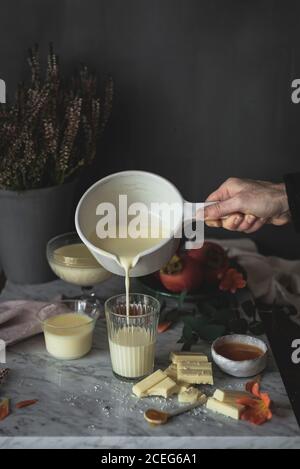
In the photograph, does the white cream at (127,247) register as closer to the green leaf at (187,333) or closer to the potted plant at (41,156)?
the green leaf at (187,333)

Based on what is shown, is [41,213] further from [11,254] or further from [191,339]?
[191,339]

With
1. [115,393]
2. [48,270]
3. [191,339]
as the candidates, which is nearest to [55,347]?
[115,393]

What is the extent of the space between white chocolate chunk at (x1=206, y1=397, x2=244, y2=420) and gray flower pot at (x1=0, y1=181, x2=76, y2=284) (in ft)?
2.42

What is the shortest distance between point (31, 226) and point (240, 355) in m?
0.68

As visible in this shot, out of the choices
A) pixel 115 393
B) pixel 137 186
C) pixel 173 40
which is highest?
pixel 173 40

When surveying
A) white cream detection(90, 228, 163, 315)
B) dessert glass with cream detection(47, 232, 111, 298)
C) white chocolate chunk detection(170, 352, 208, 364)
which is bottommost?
white chocolate chunk detection(170, 352, 208, 364)

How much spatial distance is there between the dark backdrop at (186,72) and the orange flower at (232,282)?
15.9 inches

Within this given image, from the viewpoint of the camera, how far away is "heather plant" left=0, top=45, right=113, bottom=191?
1.75 m

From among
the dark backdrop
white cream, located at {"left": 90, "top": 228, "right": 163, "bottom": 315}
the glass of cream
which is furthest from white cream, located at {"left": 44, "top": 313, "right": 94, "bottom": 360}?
the dark backdrop

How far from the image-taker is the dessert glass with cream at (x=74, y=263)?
169 cm

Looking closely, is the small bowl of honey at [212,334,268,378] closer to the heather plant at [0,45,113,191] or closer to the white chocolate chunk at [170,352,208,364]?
the white chocolate chunk at [170,352,208,364]

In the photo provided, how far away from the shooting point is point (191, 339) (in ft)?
5.11

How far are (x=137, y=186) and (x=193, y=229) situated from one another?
581 mm

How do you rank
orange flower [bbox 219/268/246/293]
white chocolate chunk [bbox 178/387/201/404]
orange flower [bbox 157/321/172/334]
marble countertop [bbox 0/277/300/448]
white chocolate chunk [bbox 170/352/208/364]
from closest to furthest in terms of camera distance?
marble countertop [bbox 0/277/300/448], white chocolate chunk [bbox 178/387/201/404], white chocolate chunk [bbox 170/352/208/364], orange flower [bbox 157/321/172/334], orange flower [bbox 219/268/246/293]
